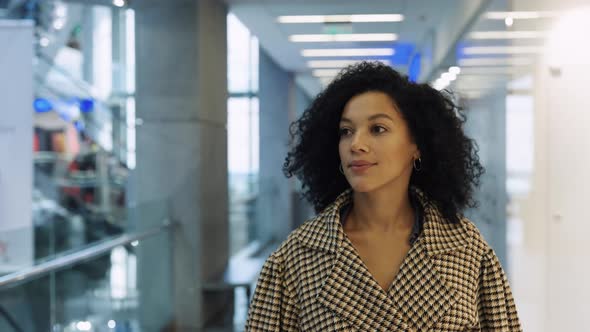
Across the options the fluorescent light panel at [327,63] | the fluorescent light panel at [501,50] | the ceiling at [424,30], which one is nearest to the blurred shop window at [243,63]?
the ceiling at [424,30]

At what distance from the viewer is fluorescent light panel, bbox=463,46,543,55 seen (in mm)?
4195

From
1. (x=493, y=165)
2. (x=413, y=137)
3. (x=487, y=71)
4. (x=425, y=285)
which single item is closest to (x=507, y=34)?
(x=487, y=71)

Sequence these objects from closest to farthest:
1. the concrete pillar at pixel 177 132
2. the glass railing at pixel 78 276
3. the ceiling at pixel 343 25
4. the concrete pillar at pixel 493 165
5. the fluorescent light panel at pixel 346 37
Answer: the glass railing at pixel 78 276 < the concrete pillar at pixel 493 165 < the concrete pillar at pixel 177 132 < the ceiling at pixel 343 25 < the fluorescent light panel at pixel 346 37

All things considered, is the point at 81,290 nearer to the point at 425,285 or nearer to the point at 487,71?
the point at 425,285

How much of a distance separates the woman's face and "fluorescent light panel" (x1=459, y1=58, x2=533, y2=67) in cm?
289

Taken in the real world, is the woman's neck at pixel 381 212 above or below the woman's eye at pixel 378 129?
below

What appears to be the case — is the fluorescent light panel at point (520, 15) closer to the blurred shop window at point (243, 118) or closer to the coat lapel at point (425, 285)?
the coat lapel at point (425, 285)

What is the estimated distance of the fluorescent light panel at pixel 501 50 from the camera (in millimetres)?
4195

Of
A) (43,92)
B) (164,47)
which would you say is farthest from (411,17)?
(43,92)

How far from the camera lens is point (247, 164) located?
13.8 meters

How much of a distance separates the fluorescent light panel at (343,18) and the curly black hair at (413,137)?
6472 mm

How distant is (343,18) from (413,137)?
22.4 ft

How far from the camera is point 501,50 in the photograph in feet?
16.1

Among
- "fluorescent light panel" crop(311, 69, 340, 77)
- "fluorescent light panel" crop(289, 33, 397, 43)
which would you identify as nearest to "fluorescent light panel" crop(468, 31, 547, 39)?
"fluorescent light panel" crop(289, 33, 397, 43)
